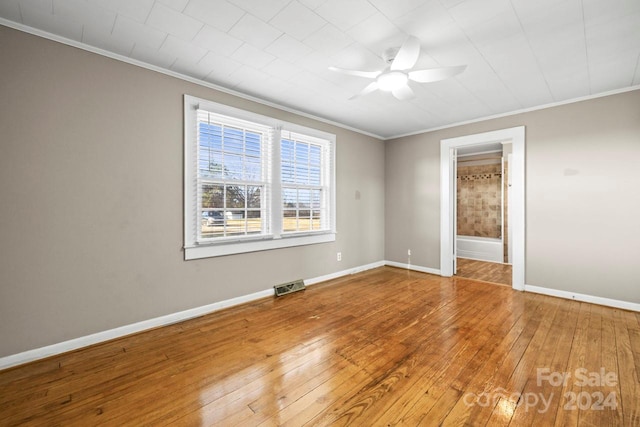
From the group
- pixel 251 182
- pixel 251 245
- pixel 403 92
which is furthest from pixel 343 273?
pixel 403 92

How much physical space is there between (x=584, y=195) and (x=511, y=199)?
3.03 feet

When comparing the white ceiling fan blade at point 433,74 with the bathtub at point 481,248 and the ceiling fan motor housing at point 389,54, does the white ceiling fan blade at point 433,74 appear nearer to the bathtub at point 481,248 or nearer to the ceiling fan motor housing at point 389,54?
the ceiling fan motor housing at point 389,54

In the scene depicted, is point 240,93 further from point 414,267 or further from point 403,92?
point 414,267

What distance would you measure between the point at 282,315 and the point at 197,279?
1.04 meters

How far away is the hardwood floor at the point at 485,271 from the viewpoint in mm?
4638

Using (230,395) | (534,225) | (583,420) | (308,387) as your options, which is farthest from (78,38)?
(534,225)

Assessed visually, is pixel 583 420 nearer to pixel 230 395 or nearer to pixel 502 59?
pixel 230 395

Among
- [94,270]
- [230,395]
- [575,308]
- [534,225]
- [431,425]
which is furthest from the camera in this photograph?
[534,225]

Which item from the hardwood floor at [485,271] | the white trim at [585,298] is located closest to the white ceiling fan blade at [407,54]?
the white trim at [585,298]

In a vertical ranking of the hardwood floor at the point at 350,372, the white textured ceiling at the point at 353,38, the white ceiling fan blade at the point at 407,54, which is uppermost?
the white textured ceiling at the point at 353,38

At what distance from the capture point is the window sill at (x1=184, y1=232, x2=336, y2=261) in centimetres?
304

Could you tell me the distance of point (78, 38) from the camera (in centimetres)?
228

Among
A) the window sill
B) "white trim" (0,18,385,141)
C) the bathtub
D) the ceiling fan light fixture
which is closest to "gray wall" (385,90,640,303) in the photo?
the bathtub

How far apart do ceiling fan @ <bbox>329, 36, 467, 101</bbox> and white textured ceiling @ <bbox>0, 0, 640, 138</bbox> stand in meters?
0.19
